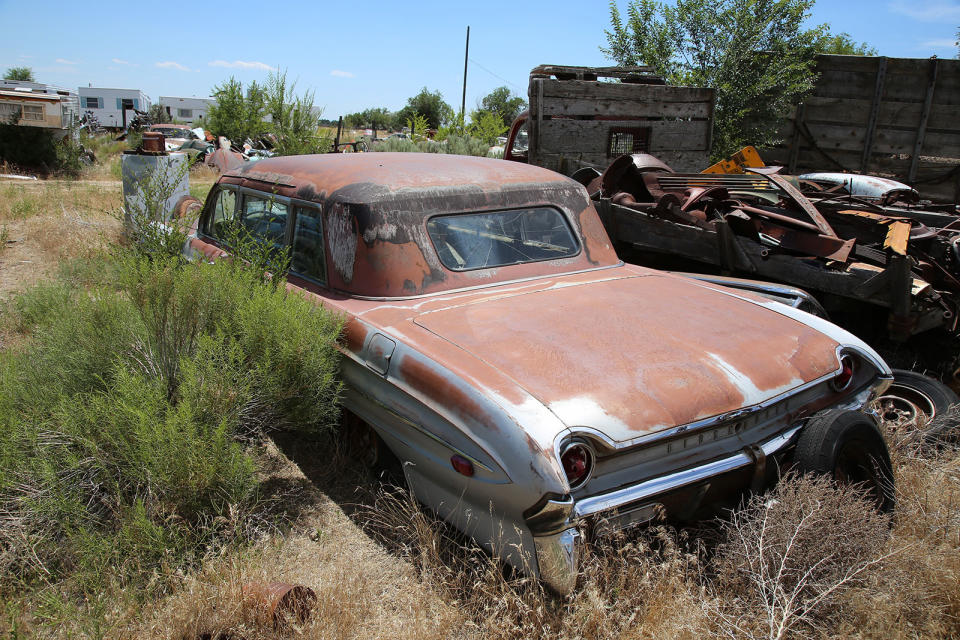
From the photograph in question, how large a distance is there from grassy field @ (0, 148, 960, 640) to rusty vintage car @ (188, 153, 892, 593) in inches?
8.2

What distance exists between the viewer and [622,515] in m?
2.38

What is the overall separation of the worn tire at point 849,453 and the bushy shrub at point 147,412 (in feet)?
6.89

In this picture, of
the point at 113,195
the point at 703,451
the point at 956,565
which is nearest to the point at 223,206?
the point at 703,451

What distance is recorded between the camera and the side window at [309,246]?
12.0 ft

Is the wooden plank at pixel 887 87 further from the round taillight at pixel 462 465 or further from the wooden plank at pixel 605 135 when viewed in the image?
the round taillight at pixel 462 465

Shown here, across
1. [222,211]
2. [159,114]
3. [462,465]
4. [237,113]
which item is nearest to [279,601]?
[462,465]

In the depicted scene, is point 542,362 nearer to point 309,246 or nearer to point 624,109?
point 309,246

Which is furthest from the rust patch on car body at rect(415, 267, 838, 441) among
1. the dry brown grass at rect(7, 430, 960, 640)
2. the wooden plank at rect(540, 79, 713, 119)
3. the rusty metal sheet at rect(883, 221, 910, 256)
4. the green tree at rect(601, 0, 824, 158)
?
the green tree at rect(601, 0, 824, 158)

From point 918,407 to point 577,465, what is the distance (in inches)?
106

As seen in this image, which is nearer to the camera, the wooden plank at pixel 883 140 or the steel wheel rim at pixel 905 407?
the steel wheel rim at pixel 905 407

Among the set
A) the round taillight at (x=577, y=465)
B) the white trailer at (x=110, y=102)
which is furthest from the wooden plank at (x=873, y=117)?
the white trailer at (x=110, y=102)

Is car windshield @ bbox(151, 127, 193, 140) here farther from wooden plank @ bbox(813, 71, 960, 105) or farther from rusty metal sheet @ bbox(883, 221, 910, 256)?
rusty metal sheet @ bbox(883, 221, 910, 256)

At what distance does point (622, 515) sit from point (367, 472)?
1568 mm

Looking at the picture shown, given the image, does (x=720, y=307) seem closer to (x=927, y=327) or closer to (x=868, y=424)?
(x=868, y=424)
